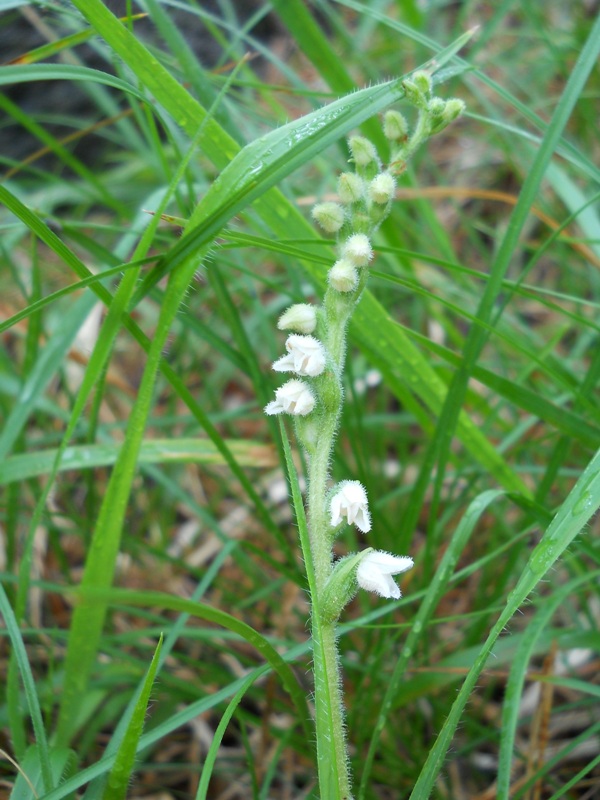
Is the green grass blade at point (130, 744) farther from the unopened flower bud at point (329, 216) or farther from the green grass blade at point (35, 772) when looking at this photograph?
the unopened flower bud at point (329, 216)

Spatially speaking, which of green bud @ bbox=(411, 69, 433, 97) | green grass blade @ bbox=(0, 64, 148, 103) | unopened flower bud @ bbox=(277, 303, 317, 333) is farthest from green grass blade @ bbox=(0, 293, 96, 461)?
green bud @ bbox=(411, 69, 433, 97)

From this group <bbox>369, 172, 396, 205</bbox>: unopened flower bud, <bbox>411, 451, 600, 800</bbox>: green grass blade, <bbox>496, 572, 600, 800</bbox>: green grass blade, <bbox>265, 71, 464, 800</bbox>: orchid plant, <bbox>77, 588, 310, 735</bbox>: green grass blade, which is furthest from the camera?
<bbox>369, 172, 396, 205</bbox>: unopened flower bud

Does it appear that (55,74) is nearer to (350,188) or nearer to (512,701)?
(350,188)

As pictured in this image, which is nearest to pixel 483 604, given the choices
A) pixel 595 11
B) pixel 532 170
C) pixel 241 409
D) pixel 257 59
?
Answer: pixel 241 409

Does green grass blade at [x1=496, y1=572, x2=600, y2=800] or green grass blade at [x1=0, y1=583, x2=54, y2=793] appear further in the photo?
green grass blade at [x1=496, y1=572, x2=600, y2=800]

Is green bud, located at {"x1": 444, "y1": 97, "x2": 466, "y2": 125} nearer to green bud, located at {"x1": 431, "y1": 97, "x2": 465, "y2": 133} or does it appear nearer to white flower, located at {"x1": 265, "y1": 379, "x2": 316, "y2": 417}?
green bud, located at {"x1": 431, "y1": 97, "x2": 465, "y2": 133}
